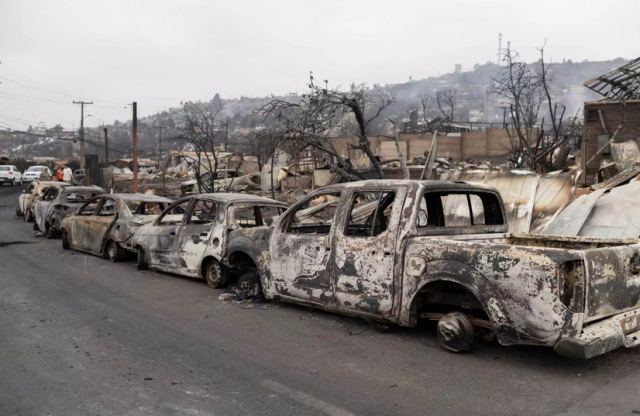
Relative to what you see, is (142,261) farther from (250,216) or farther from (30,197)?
(30,197)

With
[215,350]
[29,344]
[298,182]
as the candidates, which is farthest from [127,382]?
[298,182]

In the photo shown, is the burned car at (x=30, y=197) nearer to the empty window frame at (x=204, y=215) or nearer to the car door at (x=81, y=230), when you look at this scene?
the car door at (x=81, y=230)

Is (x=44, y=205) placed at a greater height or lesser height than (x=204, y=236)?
greater

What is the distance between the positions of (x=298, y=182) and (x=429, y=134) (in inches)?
455

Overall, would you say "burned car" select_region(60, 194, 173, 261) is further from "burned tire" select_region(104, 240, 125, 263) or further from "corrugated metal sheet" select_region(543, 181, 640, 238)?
"corrugated metal sheet" select_region(543, 181, 640, 238)

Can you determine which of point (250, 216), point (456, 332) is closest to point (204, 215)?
point (250, 216)

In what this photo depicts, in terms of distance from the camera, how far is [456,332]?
5359mm

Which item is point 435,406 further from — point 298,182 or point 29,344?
point 298,182

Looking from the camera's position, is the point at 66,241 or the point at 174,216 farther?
the point at 66,241

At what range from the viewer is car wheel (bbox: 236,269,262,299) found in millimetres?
7750

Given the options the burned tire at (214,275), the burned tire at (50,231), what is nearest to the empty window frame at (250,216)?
the burned tire at (214,275)

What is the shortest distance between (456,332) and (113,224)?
27.0 feet

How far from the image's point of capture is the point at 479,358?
5297 mm

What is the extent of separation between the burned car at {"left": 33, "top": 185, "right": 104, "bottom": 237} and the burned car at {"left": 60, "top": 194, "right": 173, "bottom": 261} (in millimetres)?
2475
